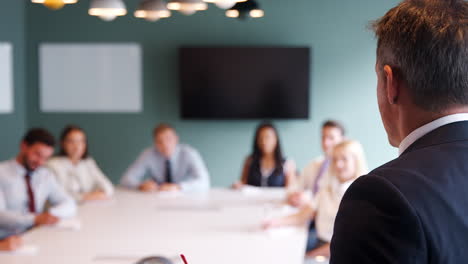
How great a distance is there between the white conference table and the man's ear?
209 centimetres

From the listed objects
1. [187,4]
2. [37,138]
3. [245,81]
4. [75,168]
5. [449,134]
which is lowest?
[75,168]

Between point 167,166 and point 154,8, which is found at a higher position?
A: point 154,8

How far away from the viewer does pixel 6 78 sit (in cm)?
712

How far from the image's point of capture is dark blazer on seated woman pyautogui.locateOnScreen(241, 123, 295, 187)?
226 inches

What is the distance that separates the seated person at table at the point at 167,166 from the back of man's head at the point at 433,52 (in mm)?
4543

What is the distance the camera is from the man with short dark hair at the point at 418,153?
90 centimetres

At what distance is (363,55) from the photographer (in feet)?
23.0

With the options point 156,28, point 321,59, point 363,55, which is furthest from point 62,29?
point 363,55

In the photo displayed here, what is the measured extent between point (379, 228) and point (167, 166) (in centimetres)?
Result: 490

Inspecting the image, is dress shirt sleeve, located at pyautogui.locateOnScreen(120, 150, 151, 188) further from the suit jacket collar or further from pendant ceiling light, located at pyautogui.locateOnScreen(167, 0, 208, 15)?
the suit jacket collar

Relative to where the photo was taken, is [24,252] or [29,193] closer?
[24,252]

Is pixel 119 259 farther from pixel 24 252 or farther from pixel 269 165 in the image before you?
pixel 269 165

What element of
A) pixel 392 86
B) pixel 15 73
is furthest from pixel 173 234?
pixel 15 73

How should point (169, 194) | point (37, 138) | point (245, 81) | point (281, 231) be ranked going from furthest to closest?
point (245, 81), point (169, 194), point (37, 138), point (281, 231)
